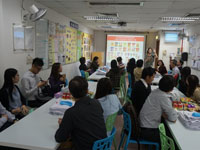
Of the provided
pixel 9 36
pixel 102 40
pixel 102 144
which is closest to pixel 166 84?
pixel 102 144

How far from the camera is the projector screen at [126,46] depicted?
33.8 ft

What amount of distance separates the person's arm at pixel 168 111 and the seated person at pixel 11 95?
6.28 ft

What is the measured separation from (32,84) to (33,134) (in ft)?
5.37

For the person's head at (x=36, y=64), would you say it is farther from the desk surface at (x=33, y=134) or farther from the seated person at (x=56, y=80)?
the desk surface at (x=33, y=134)

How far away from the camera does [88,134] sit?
1548 mm

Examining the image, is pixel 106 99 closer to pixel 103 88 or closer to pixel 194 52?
pixel 103 88

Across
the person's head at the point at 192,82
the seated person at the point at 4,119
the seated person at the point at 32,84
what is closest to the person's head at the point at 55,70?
the seated person at the point at 32,84

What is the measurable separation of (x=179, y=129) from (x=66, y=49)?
16.1ft

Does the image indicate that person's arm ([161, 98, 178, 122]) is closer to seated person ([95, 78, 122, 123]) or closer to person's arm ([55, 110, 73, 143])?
seated person ([95, 78, 122, 123])

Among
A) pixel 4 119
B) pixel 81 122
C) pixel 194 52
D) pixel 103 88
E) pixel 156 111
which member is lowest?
pixel 4 119

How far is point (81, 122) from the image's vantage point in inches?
59.2

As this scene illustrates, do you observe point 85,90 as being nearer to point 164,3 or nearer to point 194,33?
point 164,3

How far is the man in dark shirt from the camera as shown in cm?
150

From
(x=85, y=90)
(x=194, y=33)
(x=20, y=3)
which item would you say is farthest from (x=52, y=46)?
(x=194, y=33)
